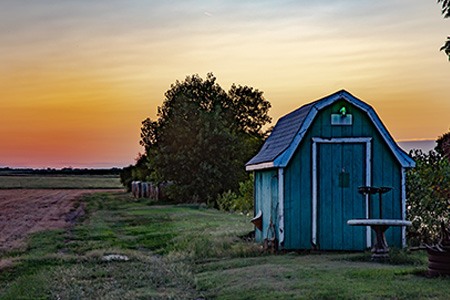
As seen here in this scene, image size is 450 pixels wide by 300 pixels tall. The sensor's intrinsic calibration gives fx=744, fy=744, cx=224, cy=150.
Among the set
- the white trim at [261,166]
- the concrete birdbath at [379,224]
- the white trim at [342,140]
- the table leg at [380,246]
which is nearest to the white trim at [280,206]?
the white trim at [261,166]

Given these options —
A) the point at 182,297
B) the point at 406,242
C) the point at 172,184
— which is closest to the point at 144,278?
the point at 182,297

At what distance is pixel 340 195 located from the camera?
18.8m

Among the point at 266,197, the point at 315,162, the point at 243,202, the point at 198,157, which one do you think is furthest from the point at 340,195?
the point at 198,157

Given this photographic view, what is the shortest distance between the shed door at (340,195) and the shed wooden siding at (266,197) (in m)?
1.21

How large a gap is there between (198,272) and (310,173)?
425 centimetres

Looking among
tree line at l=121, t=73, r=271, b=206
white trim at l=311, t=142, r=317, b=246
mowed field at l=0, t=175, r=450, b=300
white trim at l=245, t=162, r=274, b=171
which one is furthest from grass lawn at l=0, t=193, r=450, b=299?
tree line at l=121, t=73, r=271, b=206

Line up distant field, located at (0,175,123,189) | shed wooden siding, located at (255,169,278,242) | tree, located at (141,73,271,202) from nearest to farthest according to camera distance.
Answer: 1. shed wooden siding, located at (255,169,278,242)
2. tree, located at (141,73,271,202)
3. distant field, located at (0,175,123,189)

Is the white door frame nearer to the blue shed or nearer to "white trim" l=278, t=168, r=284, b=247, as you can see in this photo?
the blue shed

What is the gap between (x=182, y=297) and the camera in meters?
13.1

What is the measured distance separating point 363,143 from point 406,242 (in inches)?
115

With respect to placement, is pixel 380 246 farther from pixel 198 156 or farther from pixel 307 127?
pixel 198 156

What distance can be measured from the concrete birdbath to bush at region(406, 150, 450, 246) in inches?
92.1

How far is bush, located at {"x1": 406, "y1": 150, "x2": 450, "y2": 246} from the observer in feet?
65.2

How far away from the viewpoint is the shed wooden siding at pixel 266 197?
1938 centimetres
